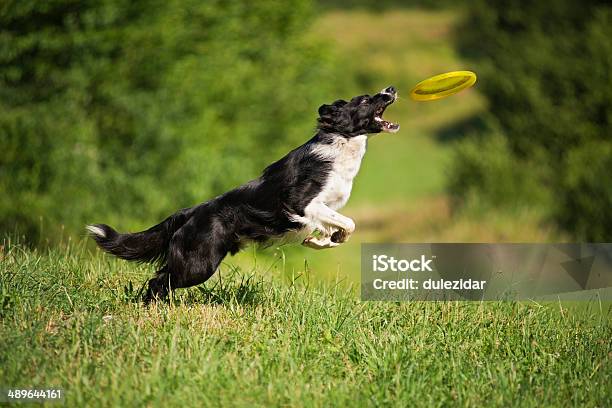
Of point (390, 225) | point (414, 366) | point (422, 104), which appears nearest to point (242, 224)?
point (414, 366)

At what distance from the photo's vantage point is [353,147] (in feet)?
23.2

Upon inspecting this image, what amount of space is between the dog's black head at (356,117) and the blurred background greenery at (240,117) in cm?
288

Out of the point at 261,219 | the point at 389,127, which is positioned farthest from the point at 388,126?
the point at 261,219

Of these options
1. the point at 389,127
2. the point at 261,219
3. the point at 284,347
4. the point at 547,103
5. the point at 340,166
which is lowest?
the point at 284,347

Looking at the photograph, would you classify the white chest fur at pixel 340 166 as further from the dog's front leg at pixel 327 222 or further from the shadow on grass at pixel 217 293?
the shadow on grass at pixel 217 293

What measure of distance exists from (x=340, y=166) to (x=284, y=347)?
183 centimetres

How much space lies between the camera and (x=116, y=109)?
17891 millimetres

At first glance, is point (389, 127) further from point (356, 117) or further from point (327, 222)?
point (327, 222)

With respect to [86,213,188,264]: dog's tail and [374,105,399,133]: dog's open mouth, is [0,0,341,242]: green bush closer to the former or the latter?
[86,213,188,264]: dog's tail

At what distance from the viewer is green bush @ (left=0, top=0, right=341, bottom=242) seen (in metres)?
16.5

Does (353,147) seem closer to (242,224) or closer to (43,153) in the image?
(242,224)

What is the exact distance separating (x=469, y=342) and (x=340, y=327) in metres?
0.94

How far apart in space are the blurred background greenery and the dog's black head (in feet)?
9.46

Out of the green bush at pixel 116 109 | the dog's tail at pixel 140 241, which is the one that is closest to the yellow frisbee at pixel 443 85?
the dog's tail at pixel 140 241
